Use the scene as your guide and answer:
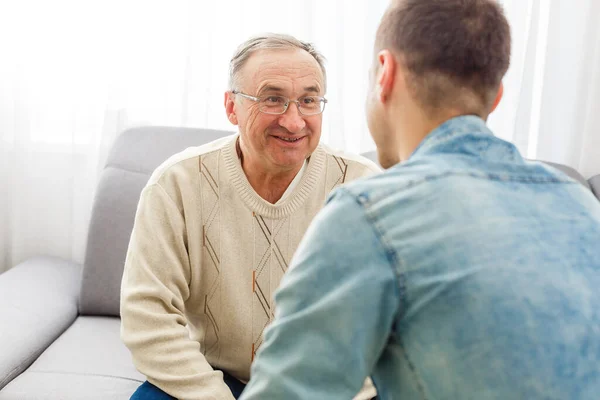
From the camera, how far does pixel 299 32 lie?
2416 mm

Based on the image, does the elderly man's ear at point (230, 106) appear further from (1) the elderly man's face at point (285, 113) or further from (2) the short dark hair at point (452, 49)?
(2) the short dark hair at point (452, 49)

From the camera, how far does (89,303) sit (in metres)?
2.20

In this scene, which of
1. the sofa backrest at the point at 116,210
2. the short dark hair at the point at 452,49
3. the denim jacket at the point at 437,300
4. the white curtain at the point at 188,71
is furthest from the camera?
the white curtain at the point at 188,71

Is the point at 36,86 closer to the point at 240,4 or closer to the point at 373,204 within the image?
the point at 240,4

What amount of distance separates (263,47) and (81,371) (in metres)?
0.98

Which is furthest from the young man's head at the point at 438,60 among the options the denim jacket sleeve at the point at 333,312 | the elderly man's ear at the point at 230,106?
the elderly man's ear at the point at 230,106

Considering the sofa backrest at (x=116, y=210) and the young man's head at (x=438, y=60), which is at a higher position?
the young man's head at (x=438, y=60)

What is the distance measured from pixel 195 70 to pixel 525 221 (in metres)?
1.83

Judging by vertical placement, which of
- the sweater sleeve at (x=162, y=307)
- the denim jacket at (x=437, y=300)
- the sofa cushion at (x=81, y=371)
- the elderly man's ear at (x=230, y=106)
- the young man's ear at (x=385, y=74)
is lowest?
the sofa cushion at (x=81, y=371)

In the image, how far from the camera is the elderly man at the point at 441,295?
751 millimetres

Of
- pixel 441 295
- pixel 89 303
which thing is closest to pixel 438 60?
pixel 441 295

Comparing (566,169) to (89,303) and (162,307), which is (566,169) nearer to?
(162,307)

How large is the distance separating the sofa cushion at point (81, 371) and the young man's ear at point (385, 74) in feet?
3.80

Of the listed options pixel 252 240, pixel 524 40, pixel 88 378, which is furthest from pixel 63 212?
pixel 524 40
